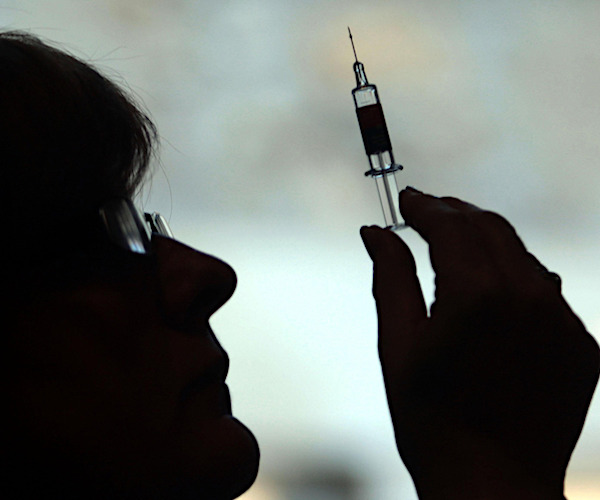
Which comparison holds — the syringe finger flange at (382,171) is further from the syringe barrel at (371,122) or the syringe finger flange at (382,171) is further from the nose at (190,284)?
the nose at (190,284)

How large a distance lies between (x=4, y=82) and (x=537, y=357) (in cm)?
52

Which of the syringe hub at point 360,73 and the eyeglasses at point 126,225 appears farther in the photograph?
the syringe hub at point 360,73

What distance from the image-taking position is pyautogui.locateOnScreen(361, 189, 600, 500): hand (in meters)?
0.53

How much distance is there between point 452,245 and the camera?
56 centimetres

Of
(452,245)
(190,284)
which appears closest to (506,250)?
(452,245)

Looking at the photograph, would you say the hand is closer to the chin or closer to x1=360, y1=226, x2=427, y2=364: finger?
x1=360, y1=226, x2=427, y2=364: finger

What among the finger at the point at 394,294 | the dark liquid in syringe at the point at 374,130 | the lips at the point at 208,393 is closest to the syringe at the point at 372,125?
the dark liquid in syringe at the point at 374,130

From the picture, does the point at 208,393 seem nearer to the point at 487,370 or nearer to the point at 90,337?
the point at 90,337

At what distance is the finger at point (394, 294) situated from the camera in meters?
0.57

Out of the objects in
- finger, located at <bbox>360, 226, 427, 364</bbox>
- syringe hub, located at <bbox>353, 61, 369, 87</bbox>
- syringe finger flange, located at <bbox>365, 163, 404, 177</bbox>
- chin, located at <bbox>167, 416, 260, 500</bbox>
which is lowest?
chin, located at <bbox>167, 416, 260, 500</bbox>

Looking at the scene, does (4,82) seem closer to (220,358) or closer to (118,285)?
(118,285)

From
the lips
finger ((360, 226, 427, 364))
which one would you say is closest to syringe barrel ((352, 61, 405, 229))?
finger ((360, 226, 427, 364))

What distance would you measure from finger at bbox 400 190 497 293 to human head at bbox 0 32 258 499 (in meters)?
0.19

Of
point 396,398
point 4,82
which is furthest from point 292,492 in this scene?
point 4,82
